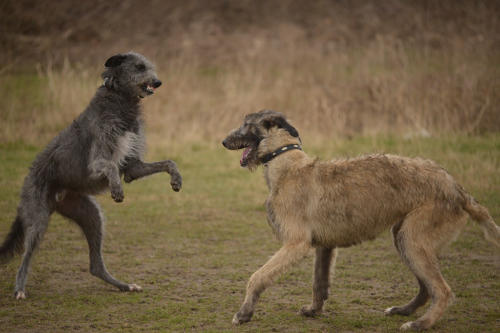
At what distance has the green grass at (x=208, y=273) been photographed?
511 centimetres

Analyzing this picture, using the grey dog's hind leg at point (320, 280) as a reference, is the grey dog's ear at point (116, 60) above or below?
above

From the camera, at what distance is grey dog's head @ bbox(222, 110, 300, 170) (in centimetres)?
530

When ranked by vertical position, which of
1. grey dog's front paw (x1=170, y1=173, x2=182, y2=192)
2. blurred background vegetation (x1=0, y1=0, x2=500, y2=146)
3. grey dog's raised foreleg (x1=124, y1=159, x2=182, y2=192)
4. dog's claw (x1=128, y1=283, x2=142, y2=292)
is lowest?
dog's claw (x1=128, y1=283, x2=142, y2=292)

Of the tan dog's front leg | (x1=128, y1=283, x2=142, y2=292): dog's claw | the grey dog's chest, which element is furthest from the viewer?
the grey dog's chest

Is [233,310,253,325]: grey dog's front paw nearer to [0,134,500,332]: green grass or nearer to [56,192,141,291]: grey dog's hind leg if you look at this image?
[0,134,500,332]: green grass

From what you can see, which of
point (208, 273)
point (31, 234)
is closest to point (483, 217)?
point (208, 273)

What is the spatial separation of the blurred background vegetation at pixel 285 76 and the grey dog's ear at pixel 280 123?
27.9ft

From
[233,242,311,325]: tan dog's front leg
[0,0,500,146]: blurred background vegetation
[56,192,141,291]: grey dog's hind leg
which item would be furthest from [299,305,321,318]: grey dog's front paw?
[0,0,500,146]: blurred background vegetation

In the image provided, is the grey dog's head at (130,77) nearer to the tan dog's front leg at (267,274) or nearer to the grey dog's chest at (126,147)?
the grey dog's chest at (126,147)

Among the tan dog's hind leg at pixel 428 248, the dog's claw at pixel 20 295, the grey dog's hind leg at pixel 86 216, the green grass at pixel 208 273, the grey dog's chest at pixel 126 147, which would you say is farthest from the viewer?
the grey dog's hind leg at pixel 86 216

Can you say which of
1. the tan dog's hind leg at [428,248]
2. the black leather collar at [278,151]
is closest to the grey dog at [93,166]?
the black leather collar at [278,151]

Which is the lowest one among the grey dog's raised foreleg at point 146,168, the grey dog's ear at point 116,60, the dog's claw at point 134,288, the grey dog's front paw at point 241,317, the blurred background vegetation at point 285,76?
the grey dog's front paw at point 241,317

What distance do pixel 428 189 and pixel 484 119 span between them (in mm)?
9717

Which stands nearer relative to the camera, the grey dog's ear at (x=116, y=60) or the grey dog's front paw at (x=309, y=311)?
the grey dog's front paw at (x=309, y=311)
